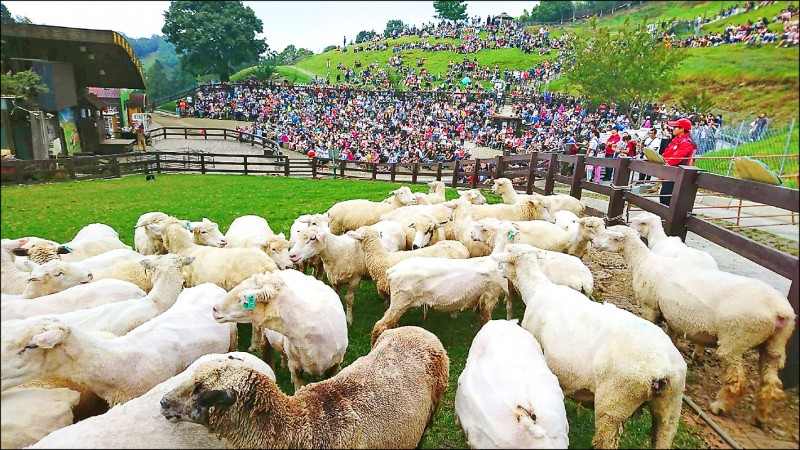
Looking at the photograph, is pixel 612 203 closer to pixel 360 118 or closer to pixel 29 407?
pixel 29 407

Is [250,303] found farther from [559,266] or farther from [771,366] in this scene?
[771,366]

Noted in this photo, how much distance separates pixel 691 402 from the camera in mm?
4023

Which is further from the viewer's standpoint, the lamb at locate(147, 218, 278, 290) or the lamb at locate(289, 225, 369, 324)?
the lamb at locate(289, 225, 369, 324)

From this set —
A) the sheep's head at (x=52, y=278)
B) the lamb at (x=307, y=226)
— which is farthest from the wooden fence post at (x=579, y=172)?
the sheep's head at (x=52, y=278)

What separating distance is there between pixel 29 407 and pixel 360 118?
34839mm

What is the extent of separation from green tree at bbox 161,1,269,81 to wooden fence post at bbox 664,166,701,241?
598cm

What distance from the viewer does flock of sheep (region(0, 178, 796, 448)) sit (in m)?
2.79

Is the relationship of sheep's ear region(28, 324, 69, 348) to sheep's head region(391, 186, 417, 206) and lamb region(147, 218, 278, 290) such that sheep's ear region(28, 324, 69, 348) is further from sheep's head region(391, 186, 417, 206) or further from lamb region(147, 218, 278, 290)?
sheep's head region(391, 186, 417, 206)

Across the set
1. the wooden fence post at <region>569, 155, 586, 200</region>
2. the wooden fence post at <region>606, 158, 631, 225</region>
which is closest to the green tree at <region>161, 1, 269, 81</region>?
the wooden fence post at <region>606, 158, 631, 225</region>

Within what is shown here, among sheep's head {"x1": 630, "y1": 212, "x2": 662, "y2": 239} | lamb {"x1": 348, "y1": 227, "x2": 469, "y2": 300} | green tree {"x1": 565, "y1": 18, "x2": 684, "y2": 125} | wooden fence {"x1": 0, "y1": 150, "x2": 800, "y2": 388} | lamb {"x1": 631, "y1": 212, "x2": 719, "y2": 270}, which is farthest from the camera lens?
green tree {"x1": 565, "y1": 18, "x2": 684, "y2": 125}

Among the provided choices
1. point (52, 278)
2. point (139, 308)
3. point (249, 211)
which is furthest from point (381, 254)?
point (249, 211)

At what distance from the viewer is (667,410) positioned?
10.4ft

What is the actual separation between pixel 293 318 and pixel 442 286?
195 cm

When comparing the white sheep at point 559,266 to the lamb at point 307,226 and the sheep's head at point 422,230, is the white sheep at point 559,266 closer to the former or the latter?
the sheep's head at point 422,230
